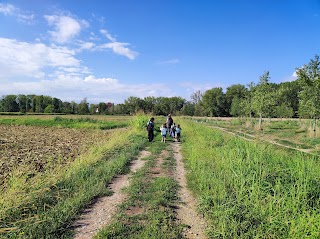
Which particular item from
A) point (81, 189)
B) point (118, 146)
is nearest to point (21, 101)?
point (118, 146)

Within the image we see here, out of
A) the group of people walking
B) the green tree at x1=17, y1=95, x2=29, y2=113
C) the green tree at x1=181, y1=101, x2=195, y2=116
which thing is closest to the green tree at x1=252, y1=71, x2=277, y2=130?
the group of people walking

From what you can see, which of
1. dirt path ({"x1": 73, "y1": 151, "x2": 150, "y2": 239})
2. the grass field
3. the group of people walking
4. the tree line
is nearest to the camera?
the grass field

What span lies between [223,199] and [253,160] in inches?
73.0

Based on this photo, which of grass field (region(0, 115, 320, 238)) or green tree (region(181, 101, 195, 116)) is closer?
grass field (region(0, 115, 320, 238))

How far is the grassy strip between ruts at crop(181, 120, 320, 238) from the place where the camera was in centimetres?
416

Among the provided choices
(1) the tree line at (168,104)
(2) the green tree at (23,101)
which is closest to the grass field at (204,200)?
→ (1) the tree line at (168,104)

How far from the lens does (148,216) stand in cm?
508

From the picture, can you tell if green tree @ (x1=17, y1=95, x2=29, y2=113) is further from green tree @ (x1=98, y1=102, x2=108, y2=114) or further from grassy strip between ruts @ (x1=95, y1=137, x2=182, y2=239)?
grassy strip between ruts @ (x1=95, y1=137, x2=182, y2=239)

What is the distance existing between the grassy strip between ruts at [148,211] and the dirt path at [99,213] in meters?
0.19

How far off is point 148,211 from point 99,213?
3.49 feet

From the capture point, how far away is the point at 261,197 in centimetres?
505

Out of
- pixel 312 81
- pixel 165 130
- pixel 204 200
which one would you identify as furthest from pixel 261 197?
pixel 312 81

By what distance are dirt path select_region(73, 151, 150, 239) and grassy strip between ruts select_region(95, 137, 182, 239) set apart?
19 centimetres

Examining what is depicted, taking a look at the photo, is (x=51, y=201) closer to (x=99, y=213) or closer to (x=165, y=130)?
(x=99, y=213)
